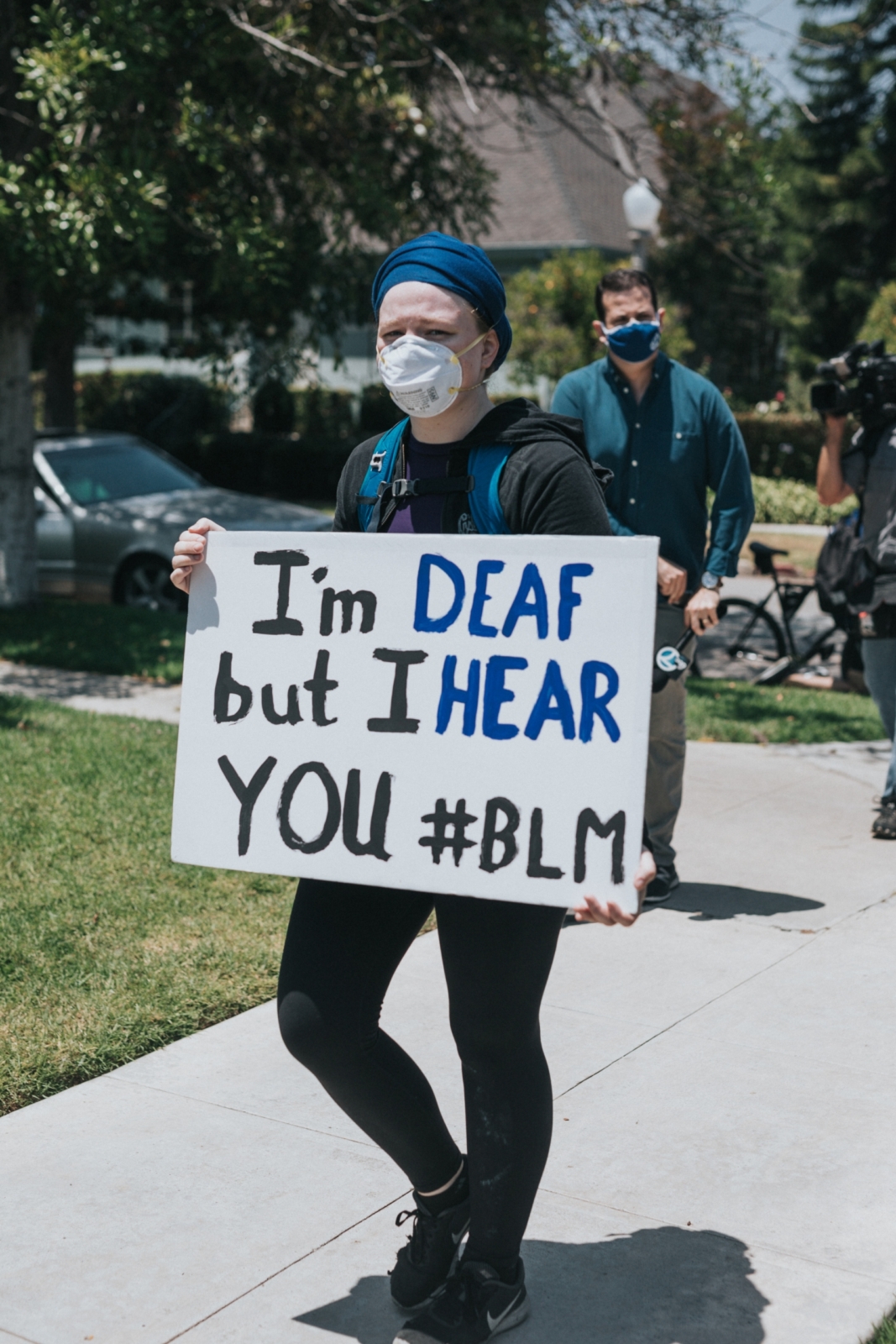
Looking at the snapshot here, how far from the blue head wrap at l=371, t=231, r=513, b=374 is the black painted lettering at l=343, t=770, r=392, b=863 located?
837mm

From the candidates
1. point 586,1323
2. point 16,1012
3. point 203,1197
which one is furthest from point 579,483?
point 16,1012

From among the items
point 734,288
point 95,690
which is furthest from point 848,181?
point 95,690

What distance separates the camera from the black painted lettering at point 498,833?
2.47 m

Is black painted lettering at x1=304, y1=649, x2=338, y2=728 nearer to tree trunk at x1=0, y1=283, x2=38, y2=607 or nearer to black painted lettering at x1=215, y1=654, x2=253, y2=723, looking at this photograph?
black painted lettering at x1=215, y1=654, x2=253, y2=723

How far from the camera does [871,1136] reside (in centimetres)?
351

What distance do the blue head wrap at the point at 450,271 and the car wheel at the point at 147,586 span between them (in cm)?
989

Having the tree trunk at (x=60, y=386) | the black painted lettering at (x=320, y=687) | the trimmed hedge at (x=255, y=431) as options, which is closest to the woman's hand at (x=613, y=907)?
the black painted lettering at (x=320, y=687)

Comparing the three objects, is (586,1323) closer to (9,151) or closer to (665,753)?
(665,753)

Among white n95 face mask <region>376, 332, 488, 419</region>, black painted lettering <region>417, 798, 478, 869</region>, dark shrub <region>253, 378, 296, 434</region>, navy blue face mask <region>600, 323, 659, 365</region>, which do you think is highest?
dark shrub <region>253, 378, 296, 434</region>

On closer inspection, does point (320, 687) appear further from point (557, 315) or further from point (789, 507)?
point (789, 507)

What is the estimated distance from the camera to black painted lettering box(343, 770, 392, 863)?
255 centimetres

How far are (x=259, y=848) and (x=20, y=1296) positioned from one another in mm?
1003

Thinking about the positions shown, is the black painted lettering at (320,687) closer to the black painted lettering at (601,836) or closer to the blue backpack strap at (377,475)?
the blue backpack strap at (377,475)

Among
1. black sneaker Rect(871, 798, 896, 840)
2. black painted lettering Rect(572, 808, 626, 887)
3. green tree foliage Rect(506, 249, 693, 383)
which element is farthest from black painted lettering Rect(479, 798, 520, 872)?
green tree foliage Rect(506, 249, 693, 383)
